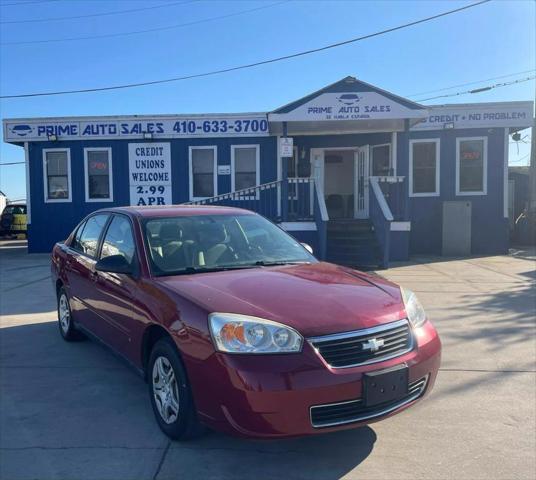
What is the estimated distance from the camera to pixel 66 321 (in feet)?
19.2

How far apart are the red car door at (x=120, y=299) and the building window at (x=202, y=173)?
11069 millimetres

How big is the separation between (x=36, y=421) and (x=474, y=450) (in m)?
3.14

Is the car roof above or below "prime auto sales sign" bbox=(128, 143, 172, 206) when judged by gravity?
below

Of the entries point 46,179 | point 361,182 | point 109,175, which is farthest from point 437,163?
point 46,179

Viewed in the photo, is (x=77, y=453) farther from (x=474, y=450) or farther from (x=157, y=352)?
(x=474, y=450)

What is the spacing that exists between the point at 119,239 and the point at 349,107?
8.82 meters

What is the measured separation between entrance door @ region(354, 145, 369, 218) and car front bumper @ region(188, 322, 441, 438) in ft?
38.5

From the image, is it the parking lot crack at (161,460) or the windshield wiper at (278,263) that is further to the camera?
the windshield wiper at (278,263)

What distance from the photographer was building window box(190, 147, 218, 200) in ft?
51.6

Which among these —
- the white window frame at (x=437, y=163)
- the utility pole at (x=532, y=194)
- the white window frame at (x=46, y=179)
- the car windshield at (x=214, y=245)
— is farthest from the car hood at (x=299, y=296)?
the utility pole at (x=532, y=194)

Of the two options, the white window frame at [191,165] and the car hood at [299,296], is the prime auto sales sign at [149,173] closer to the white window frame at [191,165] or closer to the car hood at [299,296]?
the white window frame at [191,165]

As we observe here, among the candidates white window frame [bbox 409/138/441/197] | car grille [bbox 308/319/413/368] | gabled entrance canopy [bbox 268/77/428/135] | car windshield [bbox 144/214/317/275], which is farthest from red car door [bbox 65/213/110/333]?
white window frame [bbox 409/138/441/197]

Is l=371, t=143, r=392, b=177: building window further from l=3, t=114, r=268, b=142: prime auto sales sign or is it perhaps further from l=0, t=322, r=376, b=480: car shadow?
l=0, t=322, r=376, b=480: car shadow

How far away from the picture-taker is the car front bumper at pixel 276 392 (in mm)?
2795
